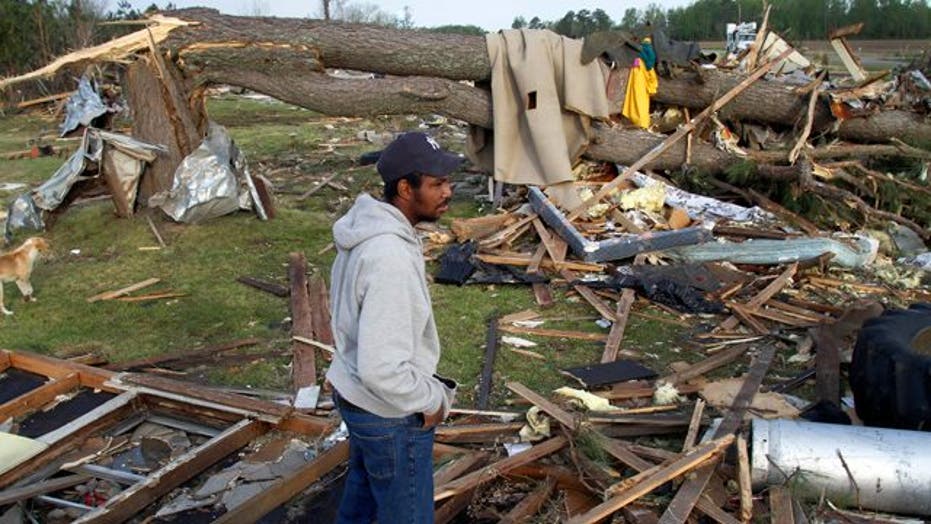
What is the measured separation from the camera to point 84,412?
207 inches

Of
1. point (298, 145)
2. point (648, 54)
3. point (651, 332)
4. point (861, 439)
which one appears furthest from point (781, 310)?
point (298, 145)

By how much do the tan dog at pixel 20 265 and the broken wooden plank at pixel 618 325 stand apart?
18.7ft

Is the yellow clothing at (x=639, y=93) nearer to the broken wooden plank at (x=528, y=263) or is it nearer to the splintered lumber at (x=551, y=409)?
the broken wooden plank at (x=528, y=263)

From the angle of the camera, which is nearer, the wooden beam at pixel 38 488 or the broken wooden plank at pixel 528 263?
the wooden beam at pixel 38 488

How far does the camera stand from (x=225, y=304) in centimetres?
752

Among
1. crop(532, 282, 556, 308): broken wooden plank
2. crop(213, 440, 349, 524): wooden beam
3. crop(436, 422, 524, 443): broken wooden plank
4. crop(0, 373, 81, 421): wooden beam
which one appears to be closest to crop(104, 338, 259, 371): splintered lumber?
crop(0, 373, 81, 421): wooden beam

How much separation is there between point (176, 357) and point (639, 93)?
7.37m

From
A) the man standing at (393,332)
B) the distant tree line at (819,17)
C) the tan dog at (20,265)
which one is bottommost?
the tan dog at (20,265)

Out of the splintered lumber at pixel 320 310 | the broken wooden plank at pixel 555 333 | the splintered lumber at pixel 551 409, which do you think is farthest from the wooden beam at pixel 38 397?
the broken wooden plank at pixel 555 333

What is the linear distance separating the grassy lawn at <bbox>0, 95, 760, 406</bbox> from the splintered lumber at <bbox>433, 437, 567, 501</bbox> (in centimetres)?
107

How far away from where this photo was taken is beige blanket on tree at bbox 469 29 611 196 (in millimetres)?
10258

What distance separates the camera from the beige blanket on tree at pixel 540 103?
33.7ft

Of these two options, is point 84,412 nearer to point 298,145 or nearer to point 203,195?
point 203,195

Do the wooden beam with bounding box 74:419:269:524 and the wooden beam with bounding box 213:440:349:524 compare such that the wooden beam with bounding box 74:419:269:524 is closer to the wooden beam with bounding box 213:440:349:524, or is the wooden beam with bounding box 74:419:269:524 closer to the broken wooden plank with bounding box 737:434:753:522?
the wooden beam with bounding box 213:440:349:524
